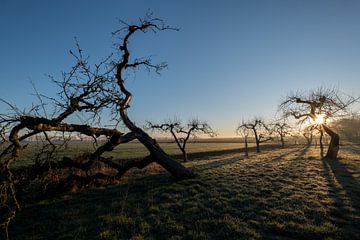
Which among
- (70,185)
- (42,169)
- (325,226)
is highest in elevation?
(42,169)

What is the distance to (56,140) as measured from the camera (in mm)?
10211

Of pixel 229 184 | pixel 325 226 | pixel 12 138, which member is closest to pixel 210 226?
pixel 325 226

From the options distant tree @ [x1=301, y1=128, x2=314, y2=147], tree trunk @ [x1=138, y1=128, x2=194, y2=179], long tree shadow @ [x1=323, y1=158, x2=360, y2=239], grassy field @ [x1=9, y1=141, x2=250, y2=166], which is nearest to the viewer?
long tree shadow @ [x1=323, y1=158, x2=360, y2=239]

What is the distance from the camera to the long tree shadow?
26.4 ft

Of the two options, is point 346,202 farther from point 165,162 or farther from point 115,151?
point 115,151

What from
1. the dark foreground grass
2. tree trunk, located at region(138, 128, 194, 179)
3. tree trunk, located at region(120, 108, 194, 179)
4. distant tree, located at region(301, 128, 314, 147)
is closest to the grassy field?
the dark foreground grass

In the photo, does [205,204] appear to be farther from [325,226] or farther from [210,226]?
[325,226]

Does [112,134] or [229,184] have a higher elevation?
[112,134]

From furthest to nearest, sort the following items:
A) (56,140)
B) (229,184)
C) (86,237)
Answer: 1. (229,184)
2. (56,140)
3. (86,237)

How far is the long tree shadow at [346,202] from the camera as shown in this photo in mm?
8055

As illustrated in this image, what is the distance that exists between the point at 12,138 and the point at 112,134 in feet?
20.5

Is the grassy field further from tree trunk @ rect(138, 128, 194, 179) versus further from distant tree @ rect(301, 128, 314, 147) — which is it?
distant tree @ rect(301, 128, 314, 147)

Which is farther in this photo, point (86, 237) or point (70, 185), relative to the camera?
point (70, 185)

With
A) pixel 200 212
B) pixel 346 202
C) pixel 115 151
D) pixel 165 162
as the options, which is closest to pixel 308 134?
pixel 165 162
